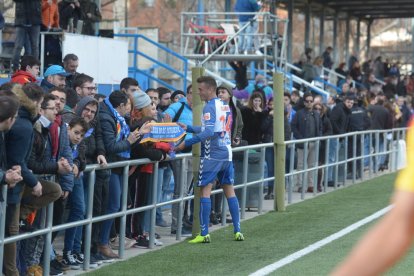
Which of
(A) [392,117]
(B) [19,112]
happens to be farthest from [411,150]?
(A) [392,117]

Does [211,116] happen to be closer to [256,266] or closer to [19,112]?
[256,266]

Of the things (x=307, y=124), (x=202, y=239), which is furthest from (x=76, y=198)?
(x=307, y=124)

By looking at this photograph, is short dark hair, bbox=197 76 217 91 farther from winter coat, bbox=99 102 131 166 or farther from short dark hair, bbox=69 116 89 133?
short dark hair, bbox=69 116 89 133

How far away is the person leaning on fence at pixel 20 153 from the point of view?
8.15m

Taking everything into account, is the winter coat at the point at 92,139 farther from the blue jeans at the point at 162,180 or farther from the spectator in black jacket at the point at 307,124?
the spectator in black jacket at the point at 307,124

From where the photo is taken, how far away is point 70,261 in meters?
9.84

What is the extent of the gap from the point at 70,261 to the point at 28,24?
6564 mm

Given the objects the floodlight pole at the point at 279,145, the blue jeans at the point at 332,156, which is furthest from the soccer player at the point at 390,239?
the blue jeans at the point at 332,156

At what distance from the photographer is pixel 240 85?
23688 mm

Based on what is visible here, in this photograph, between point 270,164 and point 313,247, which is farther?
point 270,164

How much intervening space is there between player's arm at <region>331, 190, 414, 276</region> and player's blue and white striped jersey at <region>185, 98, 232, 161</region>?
909cm

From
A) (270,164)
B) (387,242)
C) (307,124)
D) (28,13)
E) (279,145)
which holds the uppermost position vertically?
(28,13)

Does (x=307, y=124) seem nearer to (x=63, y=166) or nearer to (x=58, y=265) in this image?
(x=58, y=265)

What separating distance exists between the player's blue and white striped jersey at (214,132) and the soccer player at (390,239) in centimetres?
908
